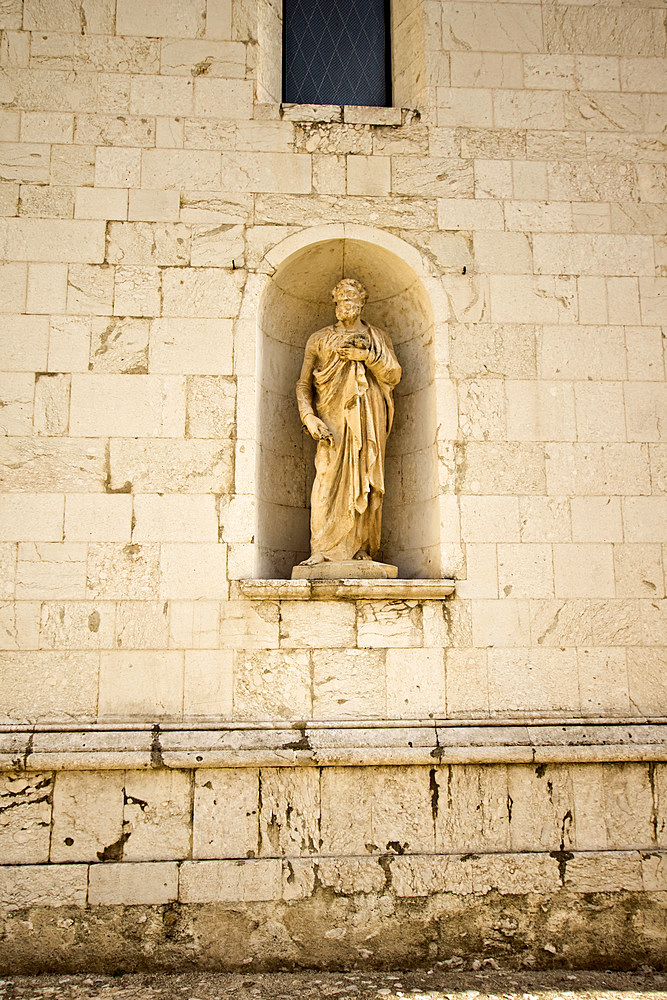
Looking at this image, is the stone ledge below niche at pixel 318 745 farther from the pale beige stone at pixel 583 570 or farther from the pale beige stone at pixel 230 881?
the pale beige stone at pixel 583 570

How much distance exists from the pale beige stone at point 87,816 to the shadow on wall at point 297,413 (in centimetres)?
176

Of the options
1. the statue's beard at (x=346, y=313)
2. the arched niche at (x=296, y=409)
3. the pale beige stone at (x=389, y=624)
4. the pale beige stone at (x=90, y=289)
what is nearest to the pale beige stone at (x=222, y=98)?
the arched niche at (x=296, y=409)

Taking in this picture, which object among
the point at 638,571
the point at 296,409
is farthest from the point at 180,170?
the point at 638,571

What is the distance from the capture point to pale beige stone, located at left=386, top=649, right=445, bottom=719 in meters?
5.28

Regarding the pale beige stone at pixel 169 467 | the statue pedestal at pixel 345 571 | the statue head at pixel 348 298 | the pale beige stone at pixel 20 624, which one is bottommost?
the pale beige stone at pixel 20 624

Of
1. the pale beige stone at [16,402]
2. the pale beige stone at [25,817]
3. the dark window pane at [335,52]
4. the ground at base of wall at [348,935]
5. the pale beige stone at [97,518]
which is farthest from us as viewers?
the dark window pane at [335,52]

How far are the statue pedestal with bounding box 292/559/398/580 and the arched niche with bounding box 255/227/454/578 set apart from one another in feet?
1.06

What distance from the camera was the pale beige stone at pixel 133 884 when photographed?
16.0ft

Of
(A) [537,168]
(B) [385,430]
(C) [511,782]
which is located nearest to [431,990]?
(C) [511,782]

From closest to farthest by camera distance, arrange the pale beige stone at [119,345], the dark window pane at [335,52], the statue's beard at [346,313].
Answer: the pale beige stone at [119,345] < the statue's beard at [346,313] < the dark window pane at [335,52]

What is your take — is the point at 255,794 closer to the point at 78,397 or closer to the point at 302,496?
the point at 302,496

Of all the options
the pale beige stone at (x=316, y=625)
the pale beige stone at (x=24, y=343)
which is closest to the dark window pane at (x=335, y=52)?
the pale beige stone at (x=24, y=343)

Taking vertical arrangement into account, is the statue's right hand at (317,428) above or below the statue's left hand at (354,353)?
below

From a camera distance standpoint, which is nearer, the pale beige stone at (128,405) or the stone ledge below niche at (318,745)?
the stone ledge below niche at (318,745)
